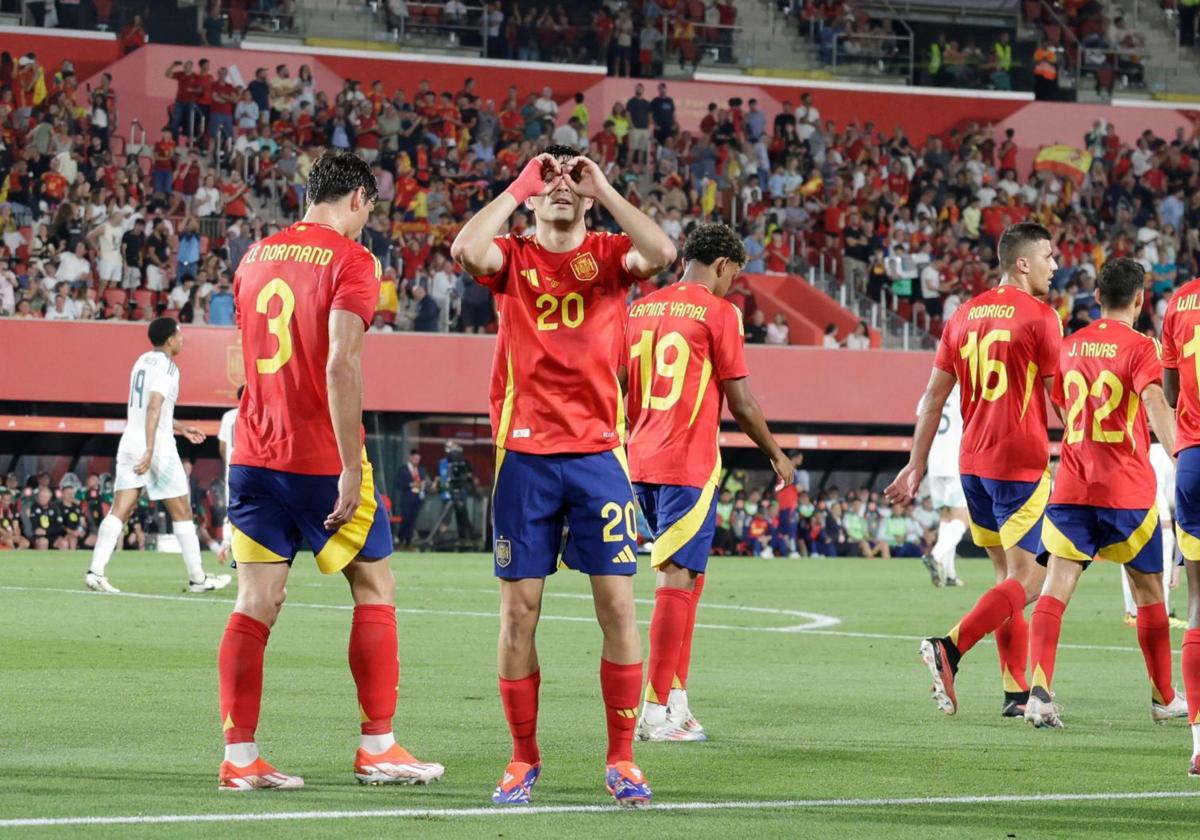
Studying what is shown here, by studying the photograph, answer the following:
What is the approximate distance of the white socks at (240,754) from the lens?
7203 mm

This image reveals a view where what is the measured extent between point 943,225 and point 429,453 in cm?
1294

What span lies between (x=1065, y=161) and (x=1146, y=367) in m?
34.7

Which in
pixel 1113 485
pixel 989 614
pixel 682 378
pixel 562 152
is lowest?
pixel 989 614

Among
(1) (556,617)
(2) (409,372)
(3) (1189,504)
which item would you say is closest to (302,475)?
(3) (1189,504)

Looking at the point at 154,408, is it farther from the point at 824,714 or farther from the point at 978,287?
the point at 978,287

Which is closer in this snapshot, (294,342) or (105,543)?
(294,342)

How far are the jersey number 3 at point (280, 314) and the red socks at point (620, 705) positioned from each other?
170cm

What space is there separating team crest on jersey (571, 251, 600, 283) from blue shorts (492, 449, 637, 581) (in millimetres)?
667

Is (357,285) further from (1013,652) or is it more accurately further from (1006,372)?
(1013,652)

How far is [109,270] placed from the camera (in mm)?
30344

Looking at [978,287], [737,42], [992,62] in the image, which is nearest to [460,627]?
[978,287]

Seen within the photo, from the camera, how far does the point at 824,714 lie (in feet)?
33.9

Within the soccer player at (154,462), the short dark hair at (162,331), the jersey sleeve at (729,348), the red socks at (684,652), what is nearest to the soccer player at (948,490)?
the soccer player at (154,462)

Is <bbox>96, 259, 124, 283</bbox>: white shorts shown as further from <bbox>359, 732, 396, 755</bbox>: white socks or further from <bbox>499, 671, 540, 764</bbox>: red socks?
<bbox>499, 671, 540, 764</bbox>: red socks
